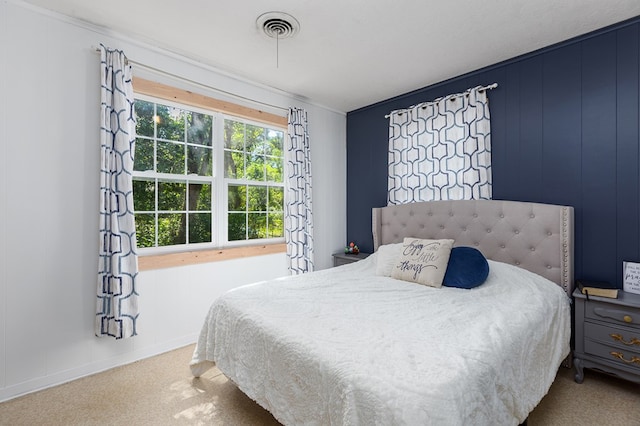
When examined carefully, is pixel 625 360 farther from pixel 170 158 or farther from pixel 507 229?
pixel 170 158

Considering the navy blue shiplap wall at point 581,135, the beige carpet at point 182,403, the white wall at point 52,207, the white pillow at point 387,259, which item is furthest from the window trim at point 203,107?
the navy blue shiplap wall at point 581,135

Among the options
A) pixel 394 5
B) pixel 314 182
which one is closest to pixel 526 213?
pixel 394 5

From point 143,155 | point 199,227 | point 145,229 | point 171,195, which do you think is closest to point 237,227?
point 199,227

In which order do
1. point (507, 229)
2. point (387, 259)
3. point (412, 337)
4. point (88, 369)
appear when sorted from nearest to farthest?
point (412, 337)
point (88, 369)
point (507, 229)
point (387, 259)

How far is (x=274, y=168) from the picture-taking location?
3.55m

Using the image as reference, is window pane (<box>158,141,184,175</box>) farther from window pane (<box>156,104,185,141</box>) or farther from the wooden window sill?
the wooden window sill

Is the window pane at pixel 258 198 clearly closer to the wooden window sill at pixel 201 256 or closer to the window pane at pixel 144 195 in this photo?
the wooden window sill at pixel 201 256

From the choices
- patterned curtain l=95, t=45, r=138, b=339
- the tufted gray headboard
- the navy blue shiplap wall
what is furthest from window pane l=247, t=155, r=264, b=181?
the navy blue shiplap wall

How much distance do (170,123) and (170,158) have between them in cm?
32

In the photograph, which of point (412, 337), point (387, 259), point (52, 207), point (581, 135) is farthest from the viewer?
point (387, 259)

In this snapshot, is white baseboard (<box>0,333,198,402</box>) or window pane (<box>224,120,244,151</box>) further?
window pane (<box>224,120,244,151</box>)

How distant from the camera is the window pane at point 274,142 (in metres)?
3.51

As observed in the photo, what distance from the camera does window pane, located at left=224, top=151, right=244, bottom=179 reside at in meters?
3.14

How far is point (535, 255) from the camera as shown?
8.13 ft
